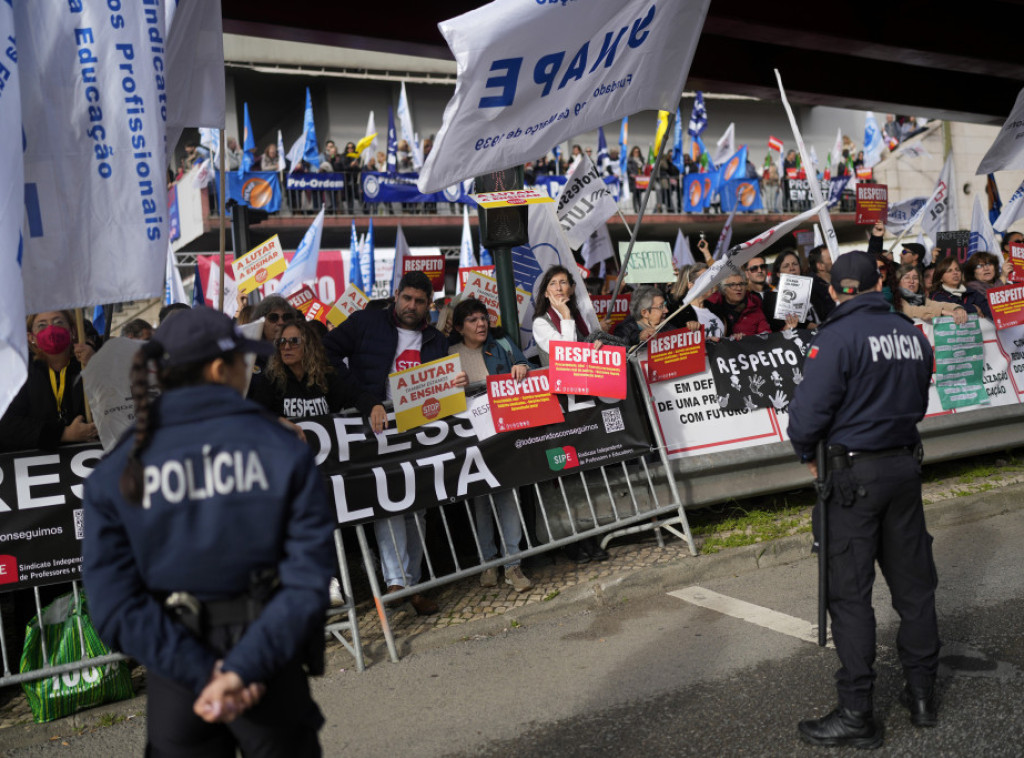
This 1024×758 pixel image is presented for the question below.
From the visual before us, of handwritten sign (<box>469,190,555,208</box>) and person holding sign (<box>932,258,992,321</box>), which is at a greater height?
handwritten sign (<box>469,190,555,208</box>)

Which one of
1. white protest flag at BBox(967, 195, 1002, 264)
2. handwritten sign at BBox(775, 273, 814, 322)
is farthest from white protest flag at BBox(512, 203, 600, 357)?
white protest flag at BBox(967, 195, 1002, 264)

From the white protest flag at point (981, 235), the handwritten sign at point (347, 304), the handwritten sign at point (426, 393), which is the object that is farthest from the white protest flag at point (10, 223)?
the white protest flag at point (981, 235)

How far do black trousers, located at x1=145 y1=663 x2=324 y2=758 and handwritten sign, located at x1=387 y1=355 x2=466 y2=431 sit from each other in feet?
11.3

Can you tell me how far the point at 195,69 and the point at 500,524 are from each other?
11.1 ft

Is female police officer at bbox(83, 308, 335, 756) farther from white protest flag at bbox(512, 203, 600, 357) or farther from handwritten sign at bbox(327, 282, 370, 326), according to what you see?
handwritten sign at bbox(327, 282, 370, 326)

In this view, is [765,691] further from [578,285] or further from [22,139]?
[22,139]

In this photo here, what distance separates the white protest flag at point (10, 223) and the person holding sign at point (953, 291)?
7532mm

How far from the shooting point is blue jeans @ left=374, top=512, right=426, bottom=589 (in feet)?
18.9

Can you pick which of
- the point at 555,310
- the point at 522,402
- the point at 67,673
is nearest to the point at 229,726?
the point at 67,673

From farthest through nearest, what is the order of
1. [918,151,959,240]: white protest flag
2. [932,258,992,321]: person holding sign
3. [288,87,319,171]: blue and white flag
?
[288,87,319,171]: blue and white flag, [918,151,959,240]: white protest flag, [932,258,992,321]: person holding sign

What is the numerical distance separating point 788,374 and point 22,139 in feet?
18.5

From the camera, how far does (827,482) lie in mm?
4059

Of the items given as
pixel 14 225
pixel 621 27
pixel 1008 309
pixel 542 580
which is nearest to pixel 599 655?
pixel 542 580

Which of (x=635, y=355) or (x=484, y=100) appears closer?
(x=484, y=100)
